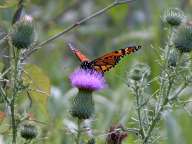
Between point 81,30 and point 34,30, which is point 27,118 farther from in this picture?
point 81,30

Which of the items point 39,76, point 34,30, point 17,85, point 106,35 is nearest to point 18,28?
point 34,30

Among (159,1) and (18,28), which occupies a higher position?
(159,1)

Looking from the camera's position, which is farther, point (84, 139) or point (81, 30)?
point (81, 30)

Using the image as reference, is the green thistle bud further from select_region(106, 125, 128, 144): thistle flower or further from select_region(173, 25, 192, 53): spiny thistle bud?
select_region(173, 25, 192, 53): spiny thistle bud

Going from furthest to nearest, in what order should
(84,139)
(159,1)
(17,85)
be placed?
(159,1) < (84,139) < (17,85)

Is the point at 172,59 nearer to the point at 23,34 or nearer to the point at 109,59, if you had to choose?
the point at 109,59

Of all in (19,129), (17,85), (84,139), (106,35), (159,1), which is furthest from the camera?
(106,35)

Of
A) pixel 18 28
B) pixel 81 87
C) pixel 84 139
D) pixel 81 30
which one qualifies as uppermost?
pixel 81 30

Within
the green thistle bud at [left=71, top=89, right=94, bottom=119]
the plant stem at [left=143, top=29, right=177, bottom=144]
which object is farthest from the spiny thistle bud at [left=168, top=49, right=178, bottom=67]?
the green thistle bud at [left=71, top=89, right=94, bottom=119]
